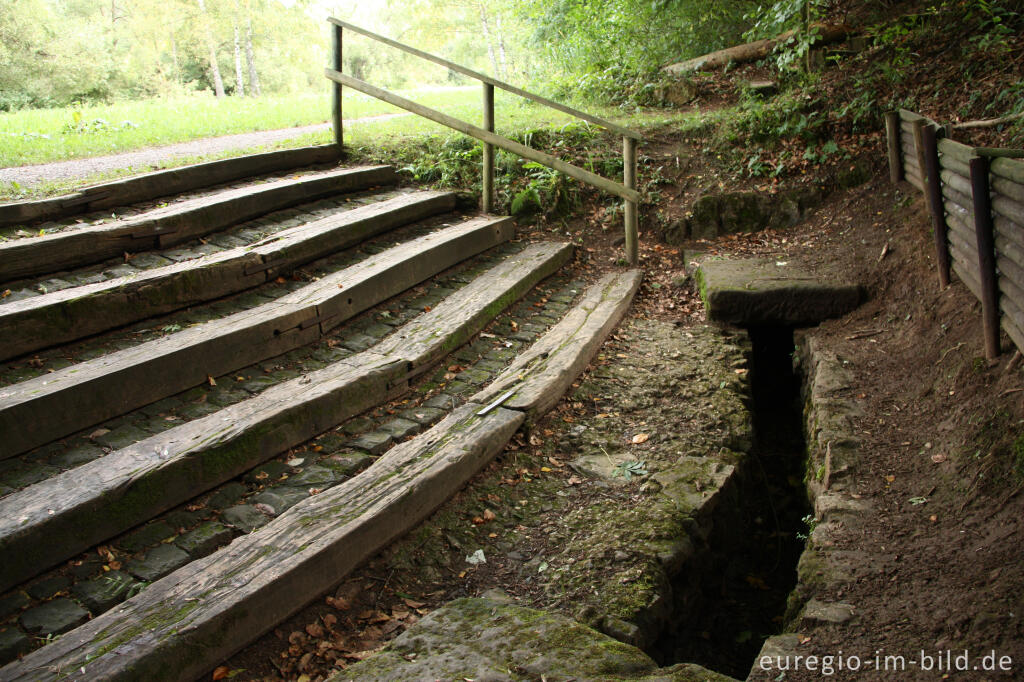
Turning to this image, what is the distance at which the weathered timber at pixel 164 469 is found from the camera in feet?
8.94

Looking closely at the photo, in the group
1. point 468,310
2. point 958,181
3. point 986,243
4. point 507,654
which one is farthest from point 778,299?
point 507,654

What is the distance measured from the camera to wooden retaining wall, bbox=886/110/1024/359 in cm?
358

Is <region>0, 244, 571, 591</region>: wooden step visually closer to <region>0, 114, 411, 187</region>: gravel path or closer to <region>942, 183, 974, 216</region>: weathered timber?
<region>942, 183, 974, 216</region>: weathered timber

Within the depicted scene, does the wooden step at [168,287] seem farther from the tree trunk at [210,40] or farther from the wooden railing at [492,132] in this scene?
the tree trunk at [210,40]

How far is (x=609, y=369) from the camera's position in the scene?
5.22m

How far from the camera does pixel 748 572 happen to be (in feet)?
12.7

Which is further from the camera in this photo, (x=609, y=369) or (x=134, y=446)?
(x=609, y=369)

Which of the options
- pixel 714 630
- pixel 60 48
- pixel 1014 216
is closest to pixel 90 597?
pixel 714 630

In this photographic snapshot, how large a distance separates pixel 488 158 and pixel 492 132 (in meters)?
0.33

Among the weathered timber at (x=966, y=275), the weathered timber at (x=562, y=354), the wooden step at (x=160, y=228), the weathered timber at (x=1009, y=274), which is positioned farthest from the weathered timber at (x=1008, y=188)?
the wooden step at (x=160, y=228)

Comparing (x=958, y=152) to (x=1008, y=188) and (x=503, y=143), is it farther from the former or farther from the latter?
(x=503, y=143)

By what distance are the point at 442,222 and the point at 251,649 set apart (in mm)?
5003

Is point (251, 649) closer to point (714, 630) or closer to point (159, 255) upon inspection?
point (714, 630)

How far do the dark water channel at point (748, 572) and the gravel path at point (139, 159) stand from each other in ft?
19.0
